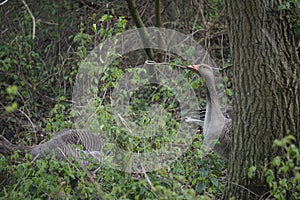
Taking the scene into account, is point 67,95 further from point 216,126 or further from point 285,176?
point 285,176

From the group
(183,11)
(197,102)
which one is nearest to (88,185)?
(197,102)

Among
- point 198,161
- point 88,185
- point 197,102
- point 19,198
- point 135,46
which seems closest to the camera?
point 19,198

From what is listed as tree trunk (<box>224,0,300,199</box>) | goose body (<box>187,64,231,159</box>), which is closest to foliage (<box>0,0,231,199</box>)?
goose body (<box>187,64,231,159</box>)

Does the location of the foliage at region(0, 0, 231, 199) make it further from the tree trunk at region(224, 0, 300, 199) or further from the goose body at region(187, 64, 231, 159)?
the tree trunk at region(224, 0, 300, 199)

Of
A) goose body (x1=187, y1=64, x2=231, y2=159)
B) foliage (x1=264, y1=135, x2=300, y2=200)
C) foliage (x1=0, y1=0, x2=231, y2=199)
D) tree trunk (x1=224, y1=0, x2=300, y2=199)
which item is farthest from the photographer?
goose body (x1=187, y1=64, x2=231, y2=159)

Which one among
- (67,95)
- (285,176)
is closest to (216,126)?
(285,176)

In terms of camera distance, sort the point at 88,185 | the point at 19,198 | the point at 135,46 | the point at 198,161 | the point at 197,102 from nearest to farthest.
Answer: the point at 19,198, the point at 88,185, the point at 198,161, the point at 197,102, the point at 135,46

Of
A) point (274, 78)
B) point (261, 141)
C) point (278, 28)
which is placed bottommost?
point (261, 141)

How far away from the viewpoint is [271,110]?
412 cm

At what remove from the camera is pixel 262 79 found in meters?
4.11

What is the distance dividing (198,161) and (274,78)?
116 centimetres

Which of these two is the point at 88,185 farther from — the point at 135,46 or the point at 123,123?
the point at 135,46

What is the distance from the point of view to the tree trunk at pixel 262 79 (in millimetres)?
4078

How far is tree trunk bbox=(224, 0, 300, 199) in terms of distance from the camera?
13.4 ft
